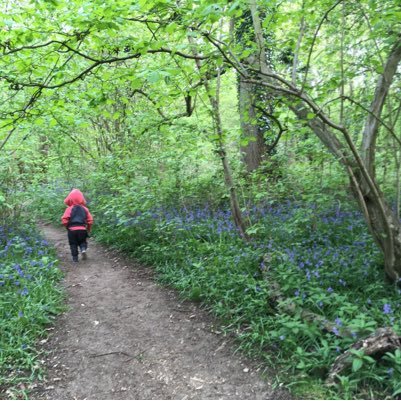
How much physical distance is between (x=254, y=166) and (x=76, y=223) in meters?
4.88

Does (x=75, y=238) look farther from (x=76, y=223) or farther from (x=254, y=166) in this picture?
(x=254, y=166)

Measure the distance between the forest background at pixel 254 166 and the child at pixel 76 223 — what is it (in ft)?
2.23

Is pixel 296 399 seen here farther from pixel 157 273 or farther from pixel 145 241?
pixel 145 241

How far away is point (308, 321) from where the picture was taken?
414 cm

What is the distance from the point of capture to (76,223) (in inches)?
315

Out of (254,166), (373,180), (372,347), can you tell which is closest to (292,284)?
(372,347)

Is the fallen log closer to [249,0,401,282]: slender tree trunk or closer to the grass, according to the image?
[249,0,401,282]: slender tree trunk

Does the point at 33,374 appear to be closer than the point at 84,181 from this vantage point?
Yes

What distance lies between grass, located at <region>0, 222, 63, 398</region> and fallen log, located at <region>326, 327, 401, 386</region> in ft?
10.5

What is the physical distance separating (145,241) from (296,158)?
393 cm

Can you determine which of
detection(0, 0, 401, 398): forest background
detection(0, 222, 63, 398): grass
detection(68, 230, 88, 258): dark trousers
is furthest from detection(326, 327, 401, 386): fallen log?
detection(68, 230, 88, 258): dark trousers

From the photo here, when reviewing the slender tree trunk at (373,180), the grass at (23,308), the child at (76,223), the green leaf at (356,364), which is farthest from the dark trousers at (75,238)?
the green leaf at (356,364)

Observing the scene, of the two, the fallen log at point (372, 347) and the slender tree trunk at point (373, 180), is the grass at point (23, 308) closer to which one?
the fallen log at point (372, 347)

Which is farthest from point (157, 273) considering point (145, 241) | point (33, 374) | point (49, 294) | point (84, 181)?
point (84, 181)
